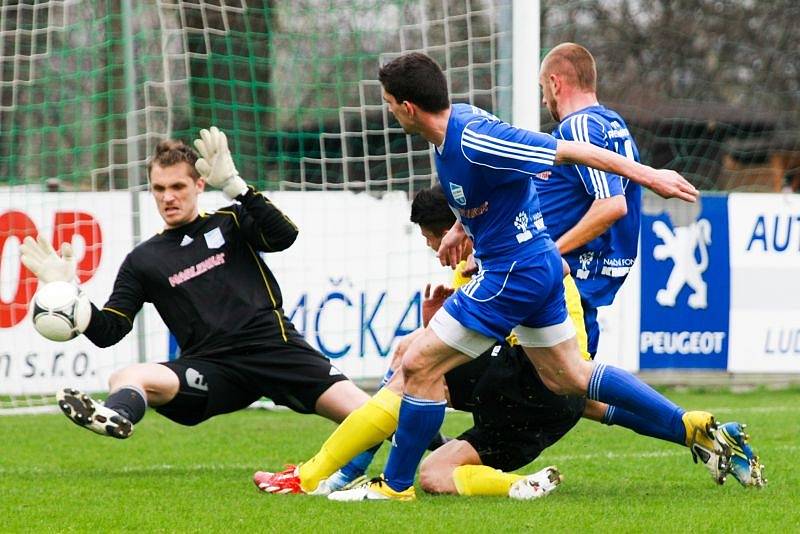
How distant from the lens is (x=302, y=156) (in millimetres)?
10422

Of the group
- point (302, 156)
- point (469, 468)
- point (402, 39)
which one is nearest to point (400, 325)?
point (302, 156)

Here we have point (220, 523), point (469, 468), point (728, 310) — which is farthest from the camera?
point (728, 310)

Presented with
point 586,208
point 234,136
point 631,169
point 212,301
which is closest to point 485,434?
point 586,208

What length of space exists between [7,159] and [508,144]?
21.5ft

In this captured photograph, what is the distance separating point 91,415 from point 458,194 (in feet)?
5.80

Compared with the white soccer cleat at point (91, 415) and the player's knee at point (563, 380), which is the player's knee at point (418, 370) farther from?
the white soccer cleat at point (91, 415)

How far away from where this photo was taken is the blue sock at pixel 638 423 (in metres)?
6.02

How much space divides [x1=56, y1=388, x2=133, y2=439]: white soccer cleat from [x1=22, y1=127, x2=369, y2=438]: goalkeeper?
0.65 m

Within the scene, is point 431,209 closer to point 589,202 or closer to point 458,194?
point 589,202

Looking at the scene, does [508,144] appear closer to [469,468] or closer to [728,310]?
[469,468]

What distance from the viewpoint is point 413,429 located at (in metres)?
5.41

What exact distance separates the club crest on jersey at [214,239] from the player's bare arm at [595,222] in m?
1.73

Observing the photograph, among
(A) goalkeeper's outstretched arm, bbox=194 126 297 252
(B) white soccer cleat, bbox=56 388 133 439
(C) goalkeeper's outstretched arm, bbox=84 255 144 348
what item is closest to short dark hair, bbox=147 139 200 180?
(A) goalkeeper's outstretched arm, bbox=194 126 297 252

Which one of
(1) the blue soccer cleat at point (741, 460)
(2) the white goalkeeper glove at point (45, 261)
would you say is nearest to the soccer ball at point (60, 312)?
(2) the white goalkeeper glove at point (45, 261)
